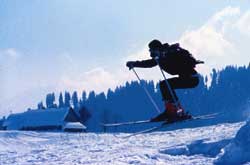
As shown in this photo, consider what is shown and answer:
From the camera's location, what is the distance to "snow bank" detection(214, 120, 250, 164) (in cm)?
2292

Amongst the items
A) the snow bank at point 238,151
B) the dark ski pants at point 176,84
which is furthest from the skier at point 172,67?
the snow bank at point 238,151

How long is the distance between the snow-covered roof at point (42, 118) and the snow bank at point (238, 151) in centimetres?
4705

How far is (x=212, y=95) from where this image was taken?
110 meters

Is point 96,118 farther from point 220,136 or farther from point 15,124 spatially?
point 220,136

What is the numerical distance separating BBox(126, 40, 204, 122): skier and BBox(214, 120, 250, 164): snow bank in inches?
440

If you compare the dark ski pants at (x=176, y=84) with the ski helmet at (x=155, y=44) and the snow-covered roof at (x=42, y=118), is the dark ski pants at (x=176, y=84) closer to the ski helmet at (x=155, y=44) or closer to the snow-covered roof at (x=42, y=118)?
the ski helmet at (x=155, y=44)

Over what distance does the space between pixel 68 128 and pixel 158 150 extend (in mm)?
44646

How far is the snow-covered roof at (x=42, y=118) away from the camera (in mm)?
69500

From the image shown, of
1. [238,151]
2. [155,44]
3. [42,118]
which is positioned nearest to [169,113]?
[155,44]

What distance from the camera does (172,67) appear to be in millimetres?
12172

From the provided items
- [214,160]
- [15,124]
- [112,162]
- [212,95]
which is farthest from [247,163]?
[212,95]

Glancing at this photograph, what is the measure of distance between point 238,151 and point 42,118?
2016 inches

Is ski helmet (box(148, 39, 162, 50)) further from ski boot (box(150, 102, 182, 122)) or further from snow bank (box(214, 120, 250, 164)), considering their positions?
snow bank (box(214, 120, 250, 164))

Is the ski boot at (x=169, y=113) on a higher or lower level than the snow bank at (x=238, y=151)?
higher
